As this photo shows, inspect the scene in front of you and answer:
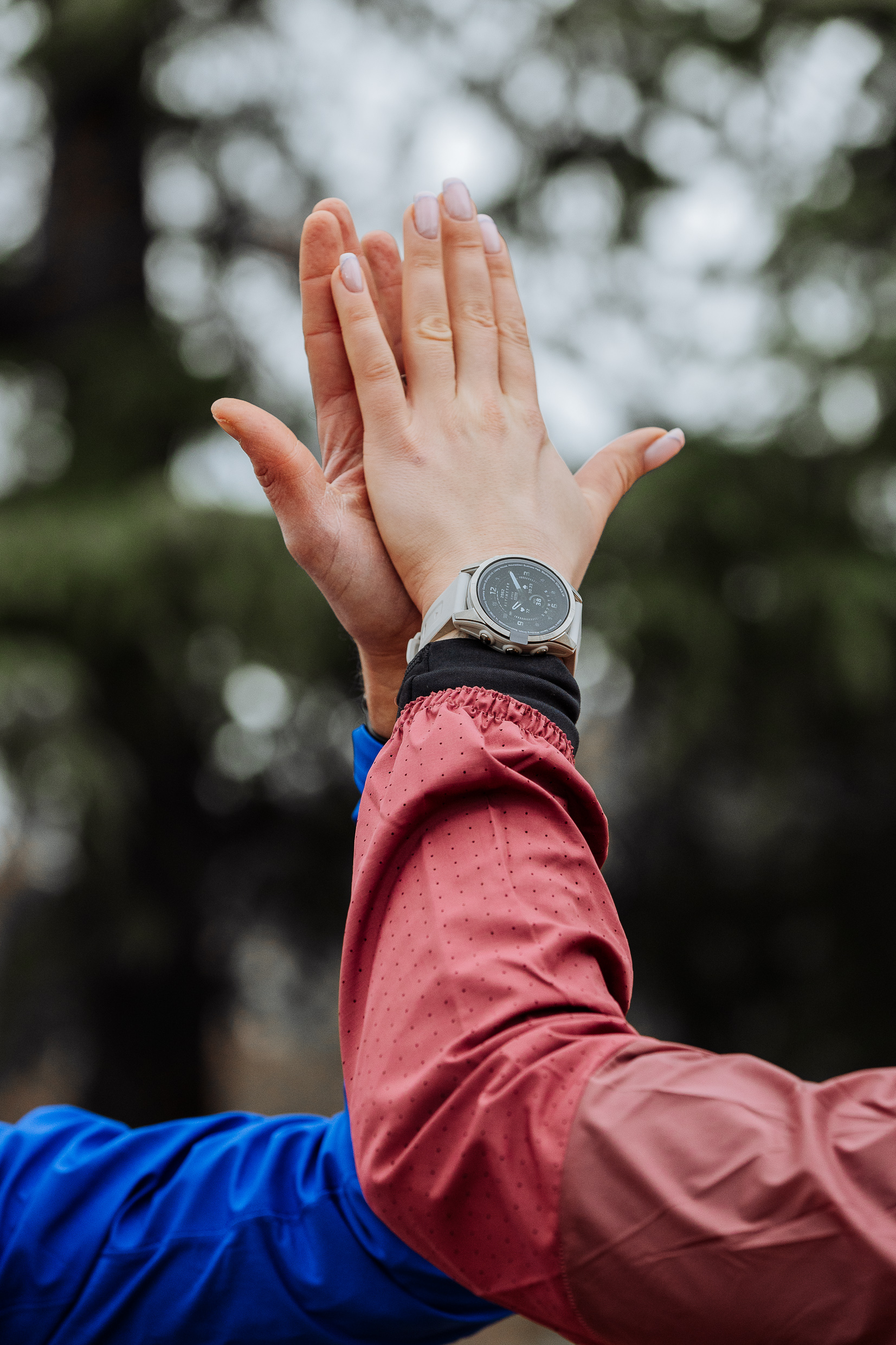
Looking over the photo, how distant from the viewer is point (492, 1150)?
1.77ft

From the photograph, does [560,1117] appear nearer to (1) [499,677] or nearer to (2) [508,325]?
(1) [499,677]

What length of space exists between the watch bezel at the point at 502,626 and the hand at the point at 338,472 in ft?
0.50

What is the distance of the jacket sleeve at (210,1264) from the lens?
0.96 m

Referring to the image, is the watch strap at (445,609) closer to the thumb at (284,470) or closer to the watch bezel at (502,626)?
the watch bezel at (502,626)

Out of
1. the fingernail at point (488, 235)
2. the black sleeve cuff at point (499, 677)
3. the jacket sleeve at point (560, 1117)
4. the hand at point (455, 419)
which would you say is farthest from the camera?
the fingernail at point (488, 235)

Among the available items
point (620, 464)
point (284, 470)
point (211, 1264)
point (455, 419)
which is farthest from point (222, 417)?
point (211, 1264)

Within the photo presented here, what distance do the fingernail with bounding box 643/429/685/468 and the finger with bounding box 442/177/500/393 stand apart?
0.82 ft

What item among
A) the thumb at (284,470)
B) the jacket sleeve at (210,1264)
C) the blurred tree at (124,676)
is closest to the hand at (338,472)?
the thumb at (284,470)

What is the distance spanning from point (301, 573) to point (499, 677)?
2921 millimetres

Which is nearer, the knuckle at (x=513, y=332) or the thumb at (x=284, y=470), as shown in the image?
the thumb at (x=284, y=470)

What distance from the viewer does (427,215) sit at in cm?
94

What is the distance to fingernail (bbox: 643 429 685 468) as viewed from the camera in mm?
1122

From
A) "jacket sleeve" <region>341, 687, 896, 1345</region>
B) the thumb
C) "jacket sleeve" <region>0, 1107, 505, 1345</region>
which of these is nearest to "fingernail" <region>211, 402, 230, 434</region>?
the thumb

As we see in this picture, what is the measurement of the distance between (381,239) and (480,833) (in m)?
0.68
